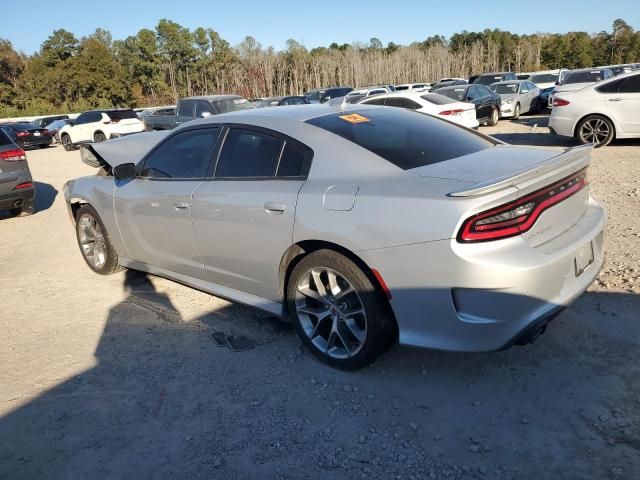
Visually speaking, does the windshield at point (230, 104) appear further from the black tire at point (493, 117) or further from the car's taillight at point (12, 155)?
the black tire at point (493, 117)

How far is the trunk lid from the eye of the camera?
Answer: 2677 millimetres

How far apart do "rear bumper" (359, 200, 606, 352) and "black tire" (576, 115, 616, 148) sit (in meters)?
8.98

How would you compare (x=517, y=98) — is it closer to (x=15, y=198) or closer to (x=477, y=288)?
(x=15, y=198)

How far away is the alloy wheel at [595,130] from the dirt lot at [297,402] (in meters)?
7.11

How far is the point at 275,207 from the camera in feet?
11.2

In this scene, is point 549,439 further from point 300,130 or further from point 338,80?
point 338,80

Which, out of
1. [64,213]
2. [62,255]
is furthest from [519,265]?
[64,213]

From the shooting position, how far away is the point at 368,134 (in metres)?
3.52

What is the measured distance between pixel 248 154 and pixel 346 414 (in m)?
1.95

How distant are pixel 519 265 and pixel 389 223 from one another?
2.29 feet

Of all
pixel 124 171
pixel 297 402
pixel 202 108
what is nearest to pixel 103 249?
pixel 124 171

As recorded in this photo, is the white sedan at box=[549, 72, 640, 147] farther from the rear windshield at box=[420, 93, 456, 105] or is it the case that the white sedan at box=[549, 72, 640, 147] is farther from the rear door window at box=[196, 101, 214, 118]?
the rear door window at box=[196, 101, 214, 118]

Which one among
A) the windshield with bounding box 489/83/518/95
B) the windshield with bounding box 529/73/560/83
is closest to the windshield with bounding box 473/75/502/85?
the windshield with bounding box 529/73/560/83

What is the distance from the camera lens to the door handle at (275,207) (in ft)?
11.1
